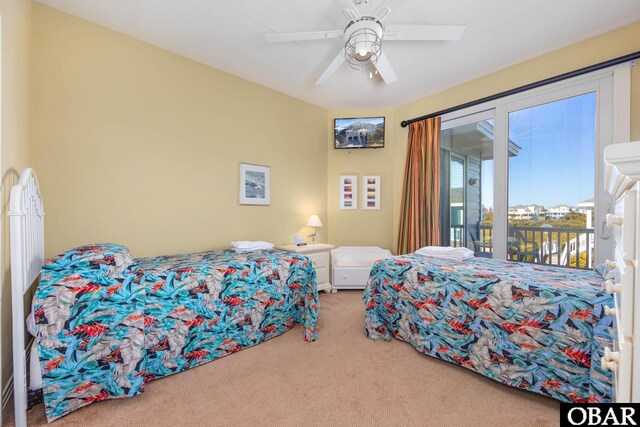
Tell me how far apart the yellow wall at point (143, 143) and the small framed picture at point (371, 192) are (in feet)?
4.15

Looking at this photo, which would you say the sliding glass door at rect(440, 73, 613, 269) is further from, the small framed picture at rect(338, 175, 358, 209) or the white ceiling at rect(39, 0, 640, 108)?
the small framed picture at rect(338, 175, 358, 209)

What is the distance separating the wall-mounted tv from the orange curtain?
446 mm

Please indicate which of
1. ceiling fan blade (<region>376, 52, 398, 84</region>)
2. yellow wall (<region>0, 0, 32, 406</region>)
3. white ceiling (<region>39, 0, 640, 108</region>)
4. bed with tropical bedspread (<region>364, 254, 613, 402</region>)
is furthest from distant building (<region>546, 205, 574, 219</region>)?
yellow wall (<region>0, 0, 32, 406</region>)

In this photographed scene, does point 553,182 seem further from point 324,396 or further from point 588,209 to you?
point 324,396

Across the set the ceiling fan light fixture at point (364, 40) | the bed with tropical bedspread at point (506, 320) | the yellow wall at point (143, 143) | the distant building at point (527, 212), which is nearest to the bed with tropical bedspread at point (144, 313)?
the yellow wall at point (143, 143)

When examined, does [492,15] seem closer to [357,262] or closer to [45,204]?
[357,262]

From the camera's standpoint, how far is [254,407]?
156cm

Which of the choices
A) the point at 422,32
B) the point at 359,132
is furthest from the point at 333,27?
the point at 359,132

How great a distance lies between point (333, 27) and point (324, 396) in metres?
2.76

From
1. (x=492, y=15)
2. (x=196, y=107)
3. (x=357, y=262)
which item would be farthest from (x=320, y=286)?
(x=492, y=15)

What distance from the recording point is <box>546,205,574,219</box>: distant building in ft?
8.75

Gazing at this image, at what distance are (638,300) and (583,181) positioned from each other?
2.71m

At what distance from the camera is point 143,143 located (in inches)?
103

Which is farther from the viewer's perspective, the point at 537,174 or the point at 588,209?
the point at 537,174
